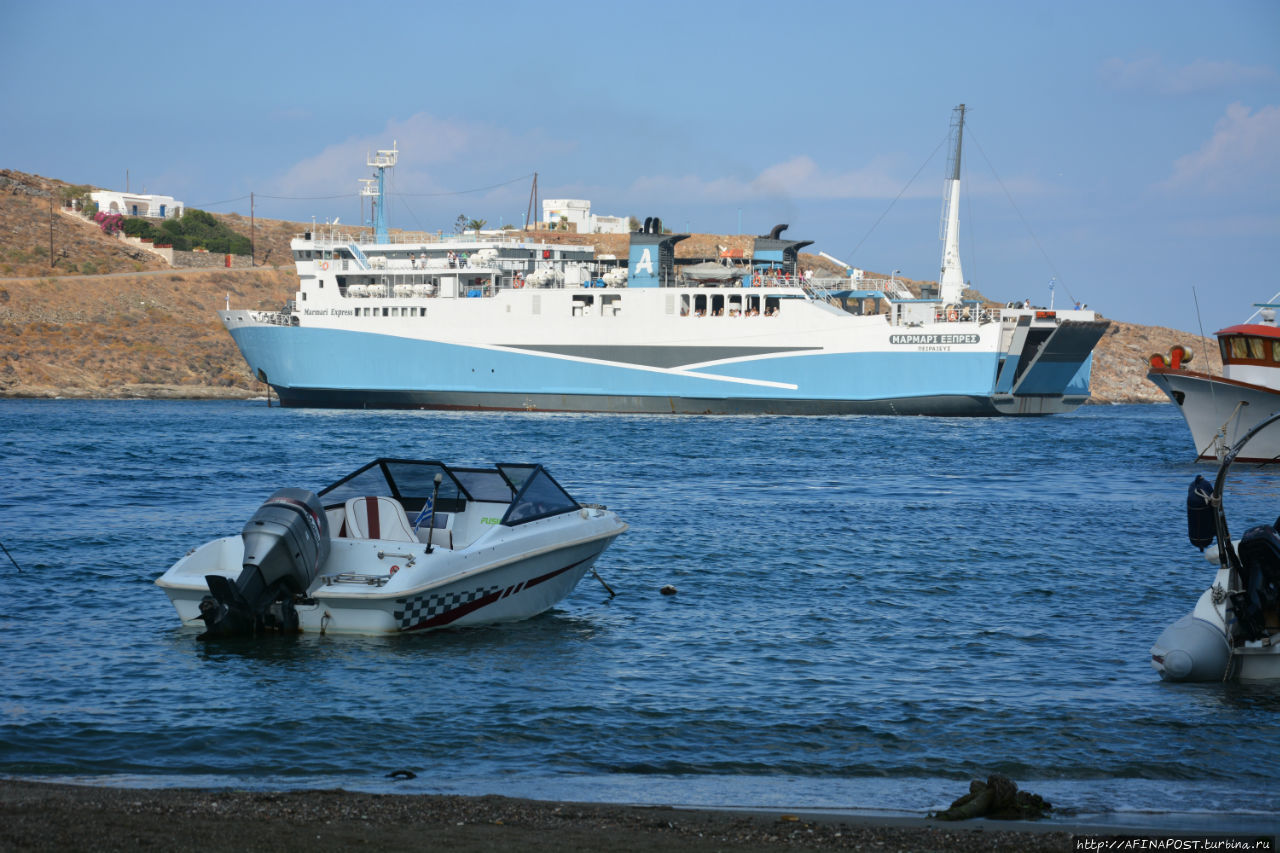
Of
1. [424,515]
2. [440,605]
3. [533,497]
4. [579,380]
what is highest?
[579,380]

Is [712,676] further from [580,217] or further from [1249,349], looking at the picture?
[580,217]

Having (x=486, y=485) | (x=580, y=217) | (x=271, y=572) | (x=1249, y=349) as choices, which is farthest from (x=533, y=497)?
(x=580, y=217)

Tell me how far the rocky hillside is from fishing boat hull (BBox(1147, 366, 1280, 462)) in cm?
3756

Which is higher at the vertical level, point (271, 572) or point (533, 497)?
point (533, 497)

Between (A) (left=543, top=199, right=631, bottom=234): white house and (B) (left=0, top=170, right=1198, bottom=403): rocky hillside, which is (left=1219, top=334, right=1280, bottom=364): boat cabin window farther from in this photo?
(A) (left=543, top=199, right=631, bottom=234): white house

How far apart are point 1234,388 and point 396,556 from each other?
92.3 feet

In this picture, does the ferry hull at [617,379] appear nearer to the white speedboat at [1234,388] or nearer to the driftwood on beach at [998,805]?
the white speedboat at [1234,388]

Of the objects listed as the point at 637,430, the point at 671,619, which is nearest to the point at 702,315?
the point at 637,430

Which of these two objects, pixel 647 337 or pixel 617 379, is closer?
pixel 647 337

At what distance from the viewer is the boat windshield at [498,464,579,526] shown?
12.0 metres

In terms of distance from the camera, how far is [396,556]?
11.4m

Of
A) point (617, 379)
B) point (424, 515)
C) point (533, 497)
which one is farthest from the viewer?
point (617, 379)

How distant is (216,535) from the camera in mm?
17469

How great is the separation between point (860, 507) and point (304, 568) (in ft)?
46.9
